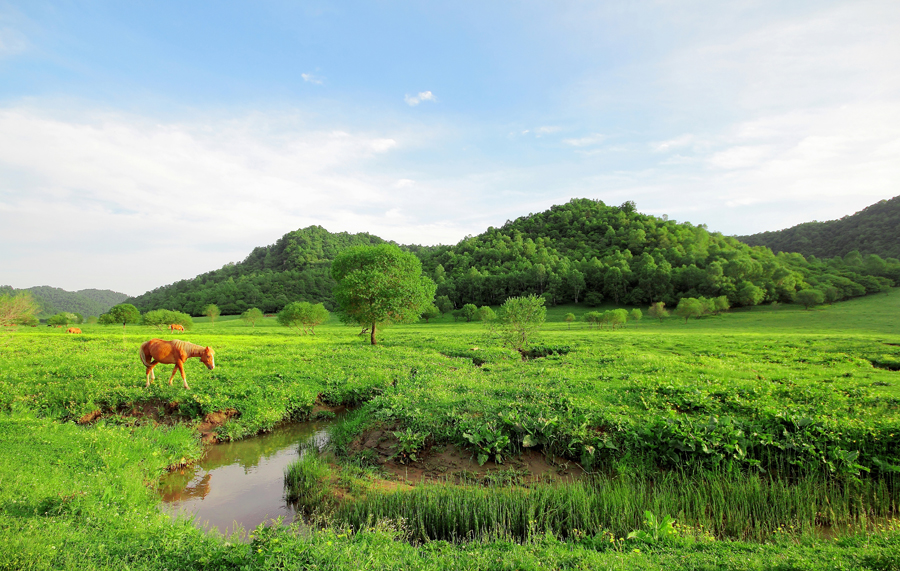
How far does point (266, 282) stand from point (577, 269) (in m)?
98.9

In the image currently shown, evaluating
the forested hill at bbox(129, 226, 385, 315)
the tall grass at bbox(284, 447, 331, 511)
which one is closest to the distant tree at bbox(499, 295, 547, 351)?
the tall grass at bbox(284, 447, 331, 511)

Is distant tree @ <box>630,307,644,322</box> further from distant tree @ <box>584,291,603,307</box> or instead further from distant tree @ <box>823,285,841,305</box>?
distant tree @ <box>823,285,841,305</box>

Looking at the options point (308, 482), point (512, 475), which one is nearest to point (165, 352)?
point (308, 482)

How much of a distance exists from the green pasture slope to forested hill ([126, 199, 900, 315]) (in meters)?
86.6

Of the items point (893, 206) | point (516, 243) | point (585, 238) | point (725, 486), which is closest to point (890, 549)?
point (725, 486)

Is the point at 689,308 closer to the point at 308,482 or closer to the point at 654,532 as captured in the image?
the point at 654,532

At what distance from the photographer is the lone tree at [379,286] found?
109 ft

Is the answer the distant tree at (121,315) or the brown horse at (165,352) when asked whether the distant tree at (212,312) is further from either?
the brown horse at (165,352)

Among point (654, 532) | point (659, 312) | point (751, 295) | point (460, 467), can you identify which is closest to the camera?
point (654, 532)

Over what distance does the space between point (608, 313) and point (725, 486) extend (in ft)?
221

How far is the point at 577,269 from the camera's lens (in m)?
114

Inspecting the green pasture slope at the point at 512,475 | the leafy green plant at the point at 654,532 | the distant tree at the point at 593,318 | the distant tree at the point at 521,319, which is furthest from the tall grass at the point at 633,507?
the distant tree at the point at 593,318

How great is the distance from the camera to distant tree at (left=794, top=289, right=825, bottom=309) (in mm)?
78375

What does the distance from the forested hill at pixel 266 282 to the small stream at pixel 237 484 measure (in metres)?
70.6
